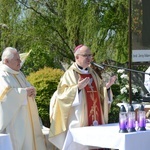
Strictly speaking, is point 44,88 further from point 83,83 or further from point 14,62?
point 83,83

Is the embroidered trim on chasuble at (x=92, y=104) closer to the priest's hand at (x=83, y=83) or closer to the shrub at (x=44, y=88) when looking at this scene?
the priest's hand at (x=83, y=83)

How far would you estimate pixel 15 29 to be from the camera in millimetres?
15469

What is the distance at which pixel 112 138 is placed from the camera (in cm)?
484

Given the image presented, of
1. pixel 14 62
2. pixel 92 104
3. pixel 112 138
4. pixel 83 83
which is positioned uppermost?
pixel 14 62

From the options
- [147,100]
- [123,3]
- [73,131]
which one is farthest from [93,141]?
[123,3]

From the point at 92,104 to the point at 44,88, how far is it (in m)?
3.87

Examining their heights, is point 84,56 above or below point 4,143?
above

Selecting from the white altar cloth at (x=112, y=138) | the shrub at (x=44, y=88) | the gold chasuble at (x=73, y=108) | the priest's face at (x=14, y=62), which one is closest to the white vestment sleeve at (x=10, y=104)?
the priest's face at (x=14, y=62)

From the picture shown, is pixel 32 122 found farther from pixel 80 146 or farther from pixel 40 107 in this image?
pixel 40 107

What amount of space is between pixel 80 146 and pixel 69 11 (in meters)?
9.17

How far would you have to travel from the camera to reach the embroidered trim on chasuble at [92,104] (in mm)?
5727

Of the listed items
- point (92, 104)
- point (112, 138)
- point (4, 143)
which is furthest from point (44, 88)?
point (4, 143)

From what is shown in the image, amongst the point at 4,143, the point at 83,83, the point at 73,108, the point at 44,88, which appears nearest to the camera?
the point at 4,143

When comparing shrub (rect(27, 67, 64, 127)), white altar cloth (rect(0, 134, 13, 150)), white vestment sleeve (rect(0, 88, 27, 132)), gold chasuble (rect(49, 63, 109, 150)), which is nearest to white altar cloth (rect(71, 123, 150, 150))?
gold chasuble (rect(49, 63, 109, 150))
